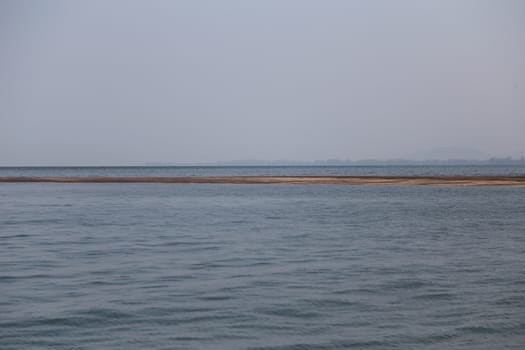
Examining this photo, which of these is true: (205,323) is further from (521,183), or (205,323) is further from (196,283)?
(521,183)

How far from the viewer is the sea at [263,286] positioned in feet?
41.3

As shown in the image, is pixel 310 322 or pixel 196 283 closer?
pixel 310 322

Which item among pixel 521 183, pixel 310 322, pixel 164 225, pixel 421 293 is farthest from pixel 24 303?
pixel 521 183

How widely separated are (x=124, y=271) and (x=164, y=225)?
16648 mm

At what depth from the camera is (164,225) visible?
121 feet

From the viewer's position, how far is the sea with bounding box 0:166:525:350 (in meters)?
12.6

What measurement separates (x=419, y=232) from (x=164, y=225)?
1493cm

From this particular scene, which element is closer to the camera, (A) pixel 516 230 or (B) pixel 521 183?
(A) pixel 516 230

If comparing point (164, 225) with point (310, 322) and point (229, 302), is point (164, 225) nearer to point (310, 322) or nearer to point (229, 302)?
point (229, 302)

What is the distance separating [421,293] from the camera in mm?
16594

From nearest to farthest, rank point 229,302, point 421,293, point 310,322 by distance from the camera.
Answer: point 310,322 < point 229,302 < point 421,293

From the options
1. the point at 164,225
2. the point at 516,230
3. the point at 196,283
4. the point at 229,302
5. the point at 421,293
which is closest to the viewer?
the point at 229,302

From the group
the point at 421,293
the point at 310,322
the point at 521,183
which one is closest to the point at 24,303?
the point at 310,322

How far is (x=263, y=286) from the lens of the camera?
1755 centimetres
